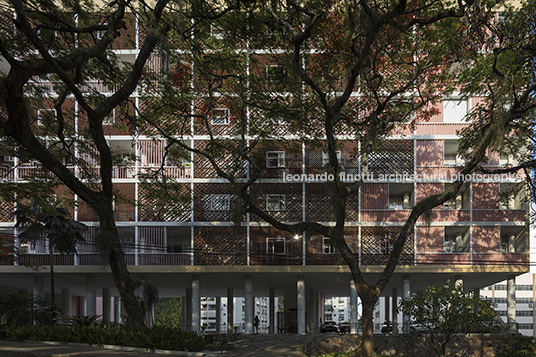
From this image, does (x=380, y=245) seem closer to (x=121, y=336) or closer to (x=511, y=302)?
(x=511, y=302)

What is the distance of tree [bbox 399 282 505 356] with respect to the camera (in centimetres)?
1684

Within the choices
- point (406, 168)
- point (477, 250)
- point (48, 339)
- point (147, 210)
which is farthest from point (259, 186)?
point (48, 339)

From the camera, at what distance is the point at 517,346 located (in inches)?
717

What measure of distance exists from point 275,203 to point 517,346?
47.5 feet

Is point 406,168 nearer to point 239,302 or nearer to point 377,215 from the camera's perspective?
point 377,215

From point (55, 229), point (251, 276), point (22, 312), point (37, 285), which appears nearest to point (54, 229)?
point (55, 229)

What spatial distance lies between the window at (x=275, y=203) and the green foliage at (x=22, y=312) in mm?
12435

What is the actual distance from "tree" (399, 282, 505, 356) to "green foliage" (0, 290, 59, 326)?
1578 centimetres

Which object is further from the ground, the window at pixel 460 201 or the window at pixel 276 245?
the window at pixel 460 201

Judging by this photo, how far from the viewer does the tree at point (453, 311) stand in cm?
1684

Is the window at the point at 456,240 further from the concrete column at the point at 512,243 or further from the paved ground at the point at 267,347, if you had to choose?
the paved ground at the point at 267,347

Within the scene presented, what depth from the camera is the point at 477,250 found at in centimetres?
2750

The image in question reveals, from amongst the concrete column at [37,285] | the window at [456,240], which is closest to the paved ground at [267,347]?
the window at [456,240]

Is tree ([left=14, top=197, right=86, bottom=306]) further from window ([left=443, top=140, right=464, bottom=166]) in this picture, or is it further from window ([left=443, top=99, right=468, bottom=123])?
window ([left=443, top=140, right=464, bottom=166])
